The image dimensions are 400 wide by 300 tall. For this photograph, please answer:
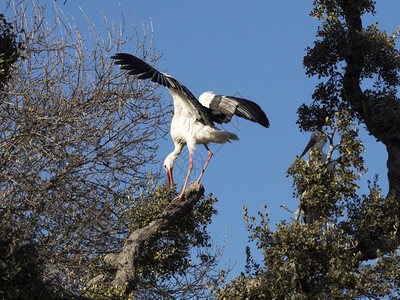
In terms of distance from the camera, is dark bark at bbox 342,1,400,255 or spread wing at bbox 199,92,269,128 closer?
spread wing at bbox 199,92,269,128

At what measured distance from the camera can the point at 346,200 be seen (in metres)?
11.7

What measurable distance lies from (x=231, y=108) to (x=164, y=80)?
1620 millimetres

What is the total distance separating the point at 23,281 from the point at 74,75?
831 centimetres

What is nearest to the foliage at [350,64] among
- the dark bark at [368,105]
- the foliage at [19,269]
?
the dark bark at [368,105]

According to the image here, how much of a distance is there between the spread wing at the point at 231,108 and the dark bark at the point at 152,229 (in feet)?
5.26

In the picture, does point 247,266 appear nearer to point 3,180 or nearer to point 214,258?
point 214,258

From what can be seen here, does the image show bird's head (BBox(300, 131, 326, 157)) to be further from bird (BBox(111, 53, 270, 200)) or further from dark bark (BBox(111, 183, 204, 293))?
dark bark (BBox(111, 183, 204, 293))

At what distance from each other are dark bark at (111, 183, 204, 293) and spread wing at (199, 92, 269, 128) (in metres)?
1.60

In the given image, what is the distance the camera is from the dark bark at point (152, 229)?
11.5 metres

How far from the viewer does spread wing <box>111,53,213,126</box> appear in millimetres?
11242

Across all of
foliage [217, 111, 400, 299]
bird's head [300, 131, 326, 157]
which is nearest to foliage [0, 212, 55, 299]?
foliage [217, 111, 400, 299]

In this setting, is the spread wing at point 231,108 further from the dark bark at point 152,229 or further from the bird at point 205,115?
the dark bark at point 152,229

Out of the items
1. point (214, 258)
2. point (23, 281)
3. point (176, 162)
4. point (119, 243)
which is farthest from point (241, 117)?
point (23, 281)

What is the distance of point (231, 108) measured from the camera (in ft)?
40.9
